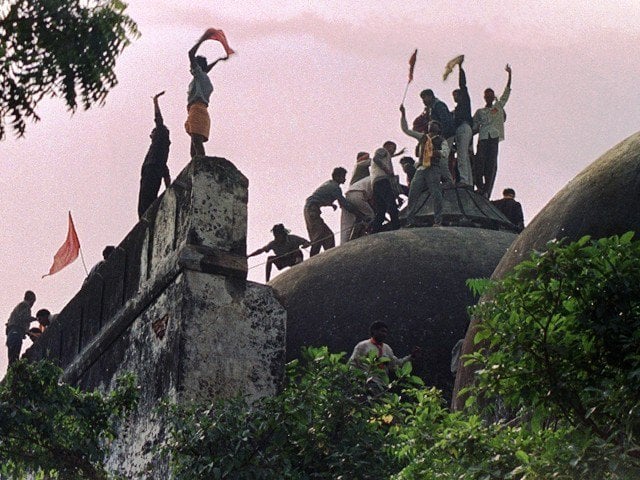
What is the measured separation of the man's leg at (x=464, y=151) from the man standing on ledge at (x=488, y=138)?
155 millimetres

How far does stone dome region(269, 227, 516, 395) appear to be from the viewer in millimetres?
13547

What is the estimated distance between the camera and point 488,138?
17.2 m

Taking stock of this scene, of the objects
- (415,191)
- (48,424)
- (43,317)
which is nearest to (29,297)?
(43,317)

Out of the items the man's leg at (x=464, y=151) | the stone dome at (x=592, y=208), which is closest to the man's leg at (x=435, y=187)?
the man's leg at (x=464, y=151)

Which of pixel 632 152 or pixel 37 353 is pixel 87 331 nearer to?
pixel 37 353

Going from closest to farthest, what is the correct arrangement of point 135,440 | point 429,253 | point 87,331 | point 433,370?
point 135,440
point 87,331
point 433,370
point 429,253

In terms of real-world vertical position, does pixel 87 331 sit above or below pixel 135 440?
above

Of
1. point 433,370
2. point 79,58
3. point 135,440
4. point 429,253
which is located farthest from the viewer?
point 429,253

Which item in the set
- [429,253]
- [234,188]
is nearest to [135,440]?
[234,188]

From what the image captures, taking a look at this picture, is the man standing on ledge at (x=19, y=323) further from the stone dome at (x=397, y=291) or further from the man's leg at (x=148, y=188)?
the man's leg at (x=148, y=188)

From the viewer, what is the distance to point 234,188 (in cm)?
1095

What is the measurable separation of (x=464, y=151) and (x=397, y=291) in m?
3.26

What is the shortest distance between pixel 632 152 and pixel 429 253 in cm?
392

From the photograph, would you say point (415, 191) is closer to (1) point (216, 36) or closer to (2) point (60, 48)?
(1) point (216, 36)
